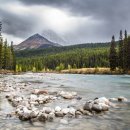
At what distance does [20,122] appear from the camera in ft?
46.0

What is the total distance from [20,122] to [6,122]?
0.74 meters

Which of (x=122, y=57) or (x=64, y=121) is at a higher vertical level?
(x=122, y=57)

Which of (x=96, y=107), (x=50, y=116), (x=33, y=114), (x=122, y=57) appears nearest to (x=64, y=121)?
(x=50, y=116)

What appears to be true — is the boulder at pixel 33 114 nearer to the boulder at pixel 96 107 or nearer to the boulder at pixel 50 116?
the boulder at pixel 50 116

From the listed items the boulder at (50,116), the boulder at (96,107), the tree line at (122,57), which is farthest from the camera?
the tree line at (122,57)

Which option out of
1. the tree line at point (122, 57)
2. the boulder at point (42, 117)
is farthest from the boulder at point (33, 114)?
the tree line at point (122, 57)

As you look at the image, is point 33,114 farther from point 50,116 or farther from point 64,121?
point 64,121

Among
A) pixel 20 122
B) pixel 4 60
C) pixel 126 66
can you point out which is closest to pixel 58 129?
pixel 20 122

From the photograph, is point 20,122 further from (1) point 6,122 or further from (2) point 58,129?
(2) point 58,129

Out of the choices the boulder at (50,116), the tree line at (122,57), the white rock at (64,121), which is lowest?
the white rock at (64,121)

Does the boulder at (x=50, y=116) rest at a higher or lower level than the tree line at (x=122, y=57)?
lower

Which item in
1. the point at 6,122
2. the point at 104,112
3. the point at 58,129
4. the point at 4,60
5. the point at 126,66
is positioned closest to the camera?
the point at 58,129

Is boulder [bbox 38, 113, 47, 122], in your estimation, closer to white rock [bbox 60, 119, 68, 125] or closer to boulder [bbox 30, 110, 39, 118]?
boulder [bbox 30, 110, 39, 118]

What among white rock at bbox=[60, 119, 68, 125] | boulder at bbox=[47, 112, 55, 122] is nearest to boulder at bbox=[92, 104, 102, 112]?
boulder at bbox=[47, 112, 55, 122]
